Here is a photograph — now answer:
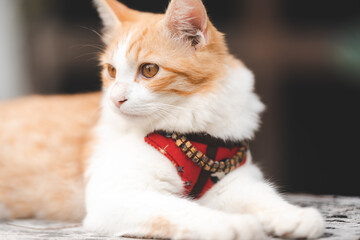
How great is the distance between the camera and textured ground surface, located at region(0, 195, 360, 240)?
4.33 feet

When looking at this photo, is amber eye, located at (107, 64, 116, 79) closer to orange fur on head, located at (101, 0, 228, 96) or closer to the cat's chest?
orange fur on head, located at (101, 0, 228, 96)

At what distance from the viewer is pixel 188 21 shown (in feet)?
5.07

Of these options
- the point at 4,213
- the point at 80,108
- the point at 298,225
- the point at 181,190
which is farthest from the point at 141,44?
the point at 4,213

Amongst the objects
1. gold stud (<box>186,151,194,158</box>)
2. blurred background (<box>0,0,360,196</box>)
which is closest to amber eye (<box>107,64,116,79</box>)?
gold stud (<box>186,151,194,158</box>)

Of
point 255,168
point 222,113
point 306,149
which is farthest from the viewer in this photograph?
point 306,149

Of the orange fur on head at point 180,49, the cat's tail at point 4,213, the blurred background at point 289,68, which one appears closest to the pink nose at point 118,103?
the orange fur on head at point 180,49

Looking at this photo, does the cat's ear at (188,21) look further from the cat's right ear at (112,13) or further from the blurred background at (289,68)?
the blurred background at (289,68)

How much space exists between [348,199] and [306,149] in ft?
6.16

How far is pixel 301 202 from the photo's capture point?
1.83m

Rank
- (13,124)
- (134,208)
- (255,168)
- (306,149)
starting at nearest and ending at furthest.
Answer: (134,208), (255,168), (13,124), (306,149)

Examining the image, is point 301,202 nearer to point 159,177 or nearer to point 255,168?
point 255,168

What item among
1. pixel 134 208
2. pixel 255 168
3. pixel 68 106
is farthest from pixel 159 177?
pixel 68 106

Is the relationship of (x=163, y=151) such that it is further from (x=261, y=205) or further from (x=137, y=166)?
(x=261, y=205)

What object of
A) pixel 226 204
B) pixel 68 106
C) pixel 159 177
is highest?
pixel 68 106
